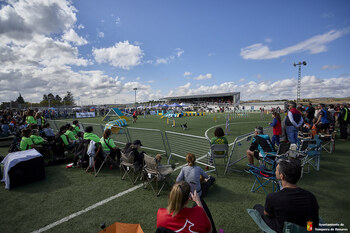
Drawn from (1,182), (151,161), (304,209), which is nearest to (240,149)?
(151,161)

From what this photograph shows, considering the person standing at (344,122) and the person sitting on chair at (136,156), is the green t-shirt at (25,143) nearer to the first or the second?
the person sitting on chair at (136,156)

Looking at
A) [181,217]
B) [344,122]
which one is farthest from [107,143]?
[344,122]

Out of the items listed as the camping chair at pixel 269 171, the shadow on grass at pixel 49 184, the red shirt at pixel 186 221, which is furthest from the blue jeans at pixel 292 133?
the shadow on grass at pixel 49 184

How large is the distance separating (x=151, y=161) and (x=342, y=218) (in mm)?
4050

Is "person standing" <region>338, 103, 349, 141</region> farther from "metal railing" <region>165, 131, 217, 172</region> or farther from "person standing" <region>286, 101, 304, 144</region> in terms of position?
"metal railing" <region>165, 131, 217, 172</region>

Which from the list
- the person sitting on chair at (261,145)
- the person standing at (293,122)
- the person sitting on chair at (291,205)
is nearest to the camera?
the person sitting on chair at (291,205)

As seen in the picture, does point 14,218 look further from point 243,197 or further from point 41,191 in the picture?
point 243,197

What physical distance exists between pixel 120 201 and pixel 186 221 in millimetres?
2766

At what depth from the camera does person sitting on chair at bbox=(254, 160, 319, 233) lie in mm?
1835

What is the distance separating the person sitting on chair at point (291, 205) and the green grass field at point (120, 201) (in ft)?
4.02

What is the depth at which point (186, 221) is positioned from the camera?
1.72m

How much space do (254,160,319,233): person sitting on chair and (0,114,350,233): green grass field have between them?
1.23 m

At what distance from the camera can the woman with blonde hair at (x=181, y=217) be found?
1.70 meters

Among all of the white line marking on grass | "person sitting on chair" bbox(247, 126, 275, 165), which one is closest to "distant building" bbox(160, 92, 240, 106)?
"person sitting on chair" bbox(247, 126, 275, 165)
